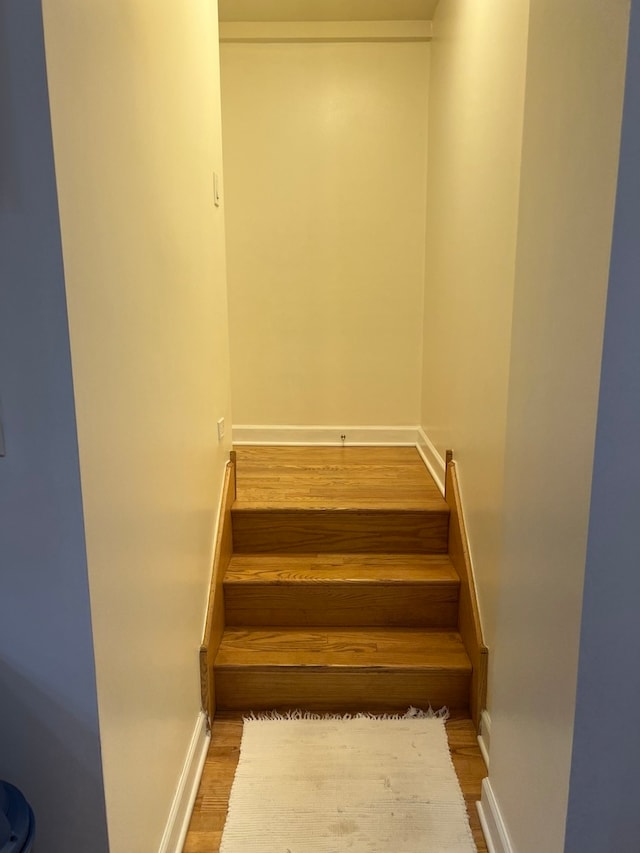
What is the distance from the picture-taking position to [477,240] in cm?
222

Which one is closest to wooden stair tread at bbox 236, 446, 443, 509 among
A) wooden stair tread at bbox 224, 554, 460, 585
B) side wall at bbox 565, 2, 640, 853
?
wooden stair tread at bbox 224, 554, 460, 585

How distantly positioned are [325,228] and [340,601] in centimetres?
203

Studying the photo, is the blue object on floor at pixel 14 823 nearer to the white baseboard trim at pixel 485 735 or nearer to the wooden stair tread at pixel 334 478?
the white baseboard trim at pixel 485 735

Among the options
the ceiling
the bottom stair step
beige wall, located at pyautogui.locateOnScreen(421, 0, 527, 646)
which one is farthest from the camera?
the ceiling

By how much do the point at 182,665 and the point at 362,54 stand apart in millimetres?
3031

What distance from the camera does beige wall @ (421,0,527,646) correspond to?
184 centimetres

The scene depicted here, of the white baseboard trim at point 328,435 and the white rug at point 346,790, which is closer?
the white rug at point 346,790

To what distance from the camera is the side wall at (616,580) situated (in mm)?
958

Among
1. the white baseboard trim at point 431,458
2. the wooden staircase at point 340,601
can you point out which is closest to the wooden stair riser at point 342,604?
the wooden staircase at point 340,601

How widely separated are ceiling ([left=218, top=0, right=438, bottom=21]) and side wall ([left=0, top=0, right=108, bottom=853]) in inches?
100

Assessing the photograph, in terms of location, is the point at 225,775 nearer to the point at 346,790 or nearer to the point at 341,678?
the point at 346,790

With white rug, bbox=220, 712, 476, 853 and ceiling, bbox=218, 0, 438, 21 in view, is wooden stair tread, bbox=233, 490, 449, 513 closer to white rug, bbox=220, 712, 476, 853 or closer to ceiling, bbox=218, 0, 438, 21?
white rug, bbox=220, 712, 476, 853

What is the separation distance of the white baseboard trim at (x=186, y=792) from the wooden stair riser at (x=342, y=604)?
1.47 ft

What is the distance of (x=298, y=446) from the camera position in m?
3.62
